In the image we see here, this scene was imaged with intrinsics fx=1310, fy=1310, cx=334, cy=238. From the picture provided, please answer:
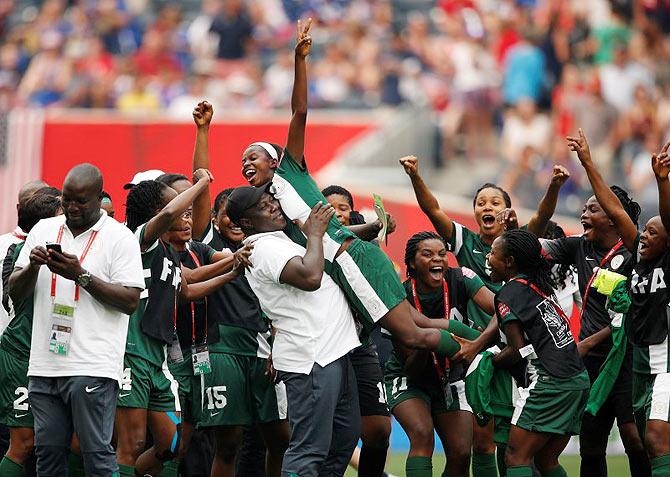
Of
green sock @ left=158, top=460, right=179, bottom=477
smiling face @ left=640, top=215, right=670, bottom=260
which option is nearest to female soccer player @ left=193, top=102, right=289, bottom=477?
green sock @ left=158, top=460, right=179, bottom=477

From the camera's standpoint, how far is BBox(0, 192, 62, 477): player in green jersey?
8172 mm

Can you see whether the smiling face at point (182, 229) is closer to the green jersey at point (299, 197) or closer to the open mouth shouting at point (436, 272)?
the green jersey at point (299, 197)

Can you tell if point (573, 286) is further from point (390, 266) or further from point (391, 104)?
point (391, 104)

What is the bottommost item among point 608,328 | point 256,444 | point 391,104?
point 256,444

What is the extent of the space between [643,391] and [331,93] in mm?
11138

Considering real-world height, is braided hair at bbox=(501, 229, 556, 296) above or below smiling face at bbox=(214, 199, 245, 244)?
below

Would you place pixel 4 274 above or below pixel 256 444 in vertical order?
above

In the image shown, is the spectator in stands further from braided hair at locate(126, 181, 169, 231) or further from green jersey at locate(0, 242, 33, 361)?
green jersey at locate(0, 242, 33, 361)

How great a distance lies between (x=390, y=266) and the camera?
7.93 metres

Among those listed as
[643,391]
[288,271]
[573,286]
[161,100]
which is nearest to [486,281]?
[573,286]

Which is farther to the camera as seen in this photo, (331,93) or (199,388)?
(331,93)

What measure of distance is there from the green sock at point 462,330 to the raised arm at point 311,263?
4.29ft

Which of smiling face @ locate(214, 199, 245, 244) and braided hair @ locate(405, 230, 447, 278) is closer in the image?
braided hair @ locate(405, 230, 447, 278)

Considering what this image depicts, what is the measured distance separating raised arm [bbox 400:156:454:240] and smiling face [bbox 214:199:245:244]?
1.35 meters
